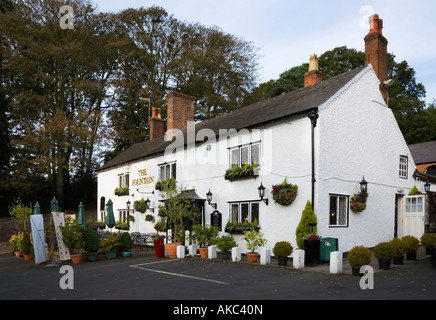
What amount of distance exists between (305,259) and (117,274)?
6.11 m

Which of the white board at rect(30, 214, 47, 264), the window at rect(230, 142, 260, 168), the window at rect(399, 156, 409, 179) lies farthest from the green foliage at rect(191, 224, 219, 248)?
the window at rect(399, 156, 409, 179)

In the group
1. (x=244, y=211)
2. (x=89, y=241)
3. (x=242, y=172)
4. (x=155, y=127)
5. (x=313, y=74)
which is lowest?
(x=89, y=241)

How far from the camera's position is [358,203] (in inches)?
575

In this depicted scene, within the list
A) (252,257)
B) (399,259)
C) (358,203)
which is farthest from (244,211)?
(399,259)

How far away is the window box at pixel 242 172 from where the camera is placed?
15.6 metres

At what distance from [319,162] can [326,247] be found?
2965mm

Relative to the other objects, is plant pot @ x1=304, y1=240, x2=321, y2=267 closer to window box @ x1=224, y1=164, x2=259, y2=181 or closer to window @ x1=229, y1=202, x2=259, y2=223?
window @ x1=229, y1=202, x2=259, y2=223

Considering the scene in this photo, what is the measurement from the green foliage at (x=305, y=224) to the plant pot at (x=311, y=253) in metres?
0.42

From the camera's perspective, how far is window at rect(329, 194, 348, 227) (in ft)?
46.7

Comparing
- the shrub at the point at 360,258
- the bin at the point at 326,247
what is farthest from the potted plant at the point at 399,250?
the shrub at the point at 360,258

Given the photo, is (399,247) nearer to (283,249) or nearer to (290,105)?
(283,249)

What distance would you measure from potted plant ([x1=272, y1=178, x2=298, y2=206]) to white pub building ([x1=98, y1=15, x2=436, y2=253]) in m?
0.24

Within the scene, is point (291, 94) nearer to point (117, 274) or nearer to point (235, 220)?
point (235, 220)
